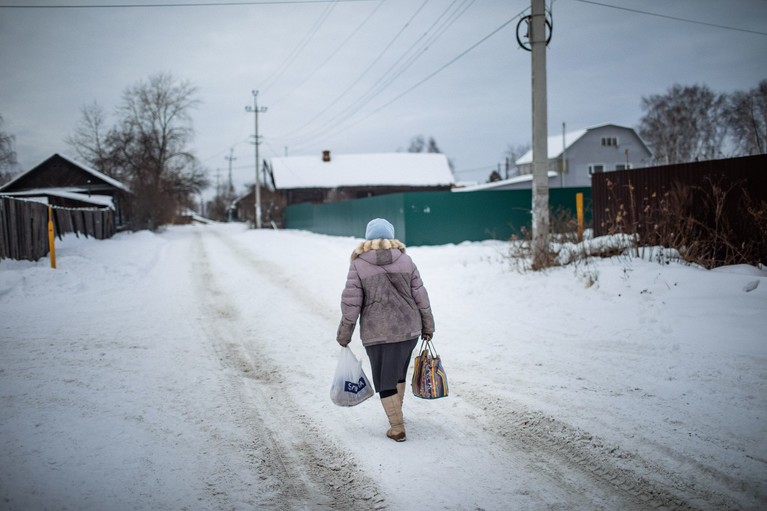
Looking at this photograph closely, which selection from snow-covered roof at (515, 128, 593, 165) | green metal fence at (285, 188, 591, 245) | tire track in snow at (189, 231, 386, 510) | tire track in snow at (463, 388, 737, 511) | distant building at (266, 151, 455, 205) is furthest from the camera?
distant building at (266, 151, 455, 205)

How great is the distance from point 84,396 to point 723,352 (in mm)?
6666

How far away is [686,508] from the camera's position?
2895mm

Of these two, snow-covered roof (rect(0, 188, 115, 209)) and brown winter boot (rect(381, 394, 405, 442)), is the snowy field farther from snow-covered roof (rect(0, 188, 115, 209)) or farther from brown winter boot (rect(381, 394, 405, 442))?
snow-covered roof (rect(0, 188, 115, 209))

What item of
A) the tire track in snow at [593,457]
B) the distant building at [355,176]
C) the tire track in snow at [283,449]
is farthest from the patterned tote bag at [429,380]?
the distant building at [355,176]

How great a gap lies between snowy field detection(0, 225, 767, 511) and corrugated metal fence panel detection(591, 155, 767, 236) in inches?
63.1

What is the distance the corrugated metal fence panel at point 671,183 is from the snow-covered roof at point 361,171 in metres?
35.3

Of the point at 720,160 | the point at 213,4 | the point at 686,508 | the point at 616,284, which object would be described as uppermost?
the point at 213,4

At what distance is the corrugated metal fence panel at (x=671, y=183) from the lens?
795cm

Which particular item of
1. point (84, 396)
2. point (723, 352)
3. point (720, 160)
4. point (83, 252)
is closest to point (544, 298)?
point (723, 352)

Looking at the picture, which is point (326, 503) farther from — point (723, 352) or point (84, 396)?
point (723, 352)

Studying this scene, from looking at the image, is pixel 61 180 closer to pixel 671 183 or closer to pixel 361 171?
pixel 361 171

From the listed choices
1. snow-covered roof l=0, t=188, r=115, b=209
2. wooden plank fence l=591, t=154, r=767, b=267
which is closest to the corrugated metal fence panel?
wooden plank fence l=591, t=154, r=767, b=267

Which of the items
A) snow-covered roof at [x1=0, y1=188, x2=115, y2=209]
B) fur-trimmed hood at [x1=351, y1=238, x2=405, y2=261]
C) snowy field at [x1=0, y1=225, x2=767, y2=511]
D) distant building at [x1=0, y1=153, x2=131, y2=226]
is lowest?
snowy field at [x1=0, y1=225, x2=767, y2=511]

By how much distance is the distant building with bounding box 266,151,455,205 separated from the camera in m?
47.4
